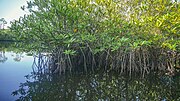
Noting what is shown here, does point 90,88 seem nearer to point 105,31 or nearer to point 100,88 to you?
point 100,88

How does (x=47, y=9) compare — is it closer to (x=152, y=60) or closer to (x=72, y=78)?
(x=72, y=78)

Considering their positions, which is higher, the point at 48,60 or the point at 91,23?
the point at 91,23

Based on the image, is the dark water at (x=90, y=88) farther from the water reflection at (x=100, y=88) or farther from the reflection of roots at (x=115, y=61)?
the reflection of roots at (x=115, y=61)

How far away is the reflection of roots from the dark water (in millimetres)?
712

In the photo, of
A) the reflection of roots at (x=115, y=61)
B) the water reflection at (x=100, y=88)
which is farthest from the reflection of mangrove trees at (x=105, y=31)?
the water reflection at (x=100, y=88)

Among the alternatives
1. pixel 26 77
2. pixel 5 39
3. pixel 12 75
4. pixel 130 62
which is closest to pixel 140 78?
pixel 130 62

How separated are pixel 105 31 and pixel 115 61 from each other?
69.8 inches

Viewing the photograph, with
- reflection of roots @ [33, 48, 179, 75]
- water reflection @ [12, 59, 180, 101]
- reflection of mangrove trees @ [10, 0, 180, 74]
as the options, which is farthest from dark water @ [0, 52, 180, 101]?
reflection of mangrove trees @ [10, 0, 180, 74]

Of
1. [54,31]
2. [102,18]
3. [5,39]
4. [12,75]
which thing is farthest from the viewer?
[5,39]

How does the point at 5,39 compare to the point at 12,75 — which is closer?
the point at 12,75

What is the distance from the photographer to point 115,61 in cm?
959

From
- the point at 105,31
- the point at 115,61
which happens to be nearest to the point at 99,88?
the point at 105,31

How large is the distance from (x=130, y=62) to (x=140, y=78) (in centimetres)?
77

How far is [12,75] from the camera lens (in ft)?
26.5
